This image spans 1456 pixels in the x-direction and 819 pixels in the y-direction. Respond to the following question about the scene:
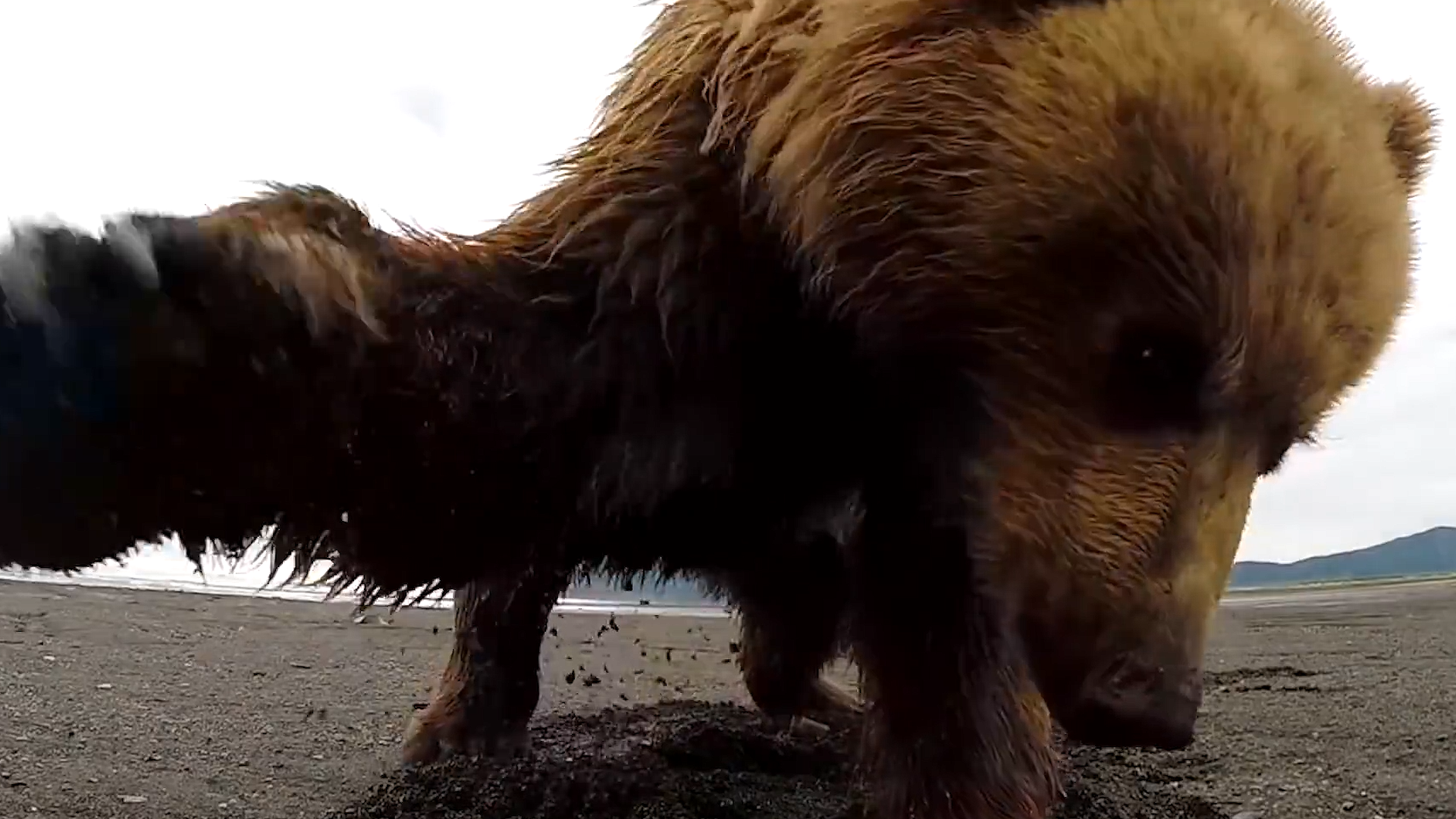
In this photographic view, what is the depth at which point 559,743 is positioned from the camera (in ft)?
7.67

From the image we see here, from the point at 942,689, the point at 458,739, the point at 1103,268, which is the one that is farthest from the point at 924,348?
the point at 458,739

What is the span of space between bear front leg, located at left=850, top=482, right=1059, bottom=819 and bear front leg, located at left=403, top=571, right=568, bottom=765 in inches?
35.4

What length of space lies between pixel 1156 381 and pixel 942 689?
380mm

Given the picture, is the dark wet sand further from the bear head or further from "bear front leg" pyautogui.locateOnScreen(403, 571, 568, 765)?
the bear head

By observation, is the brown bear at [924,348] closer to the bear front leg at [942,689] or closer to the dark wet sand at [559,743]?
the bear front leg at [942,689]

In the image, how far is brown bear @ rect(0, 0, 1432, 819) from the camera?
1303mm

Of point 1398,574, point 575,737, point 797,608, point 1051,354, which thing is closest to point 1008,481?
point 1051,354

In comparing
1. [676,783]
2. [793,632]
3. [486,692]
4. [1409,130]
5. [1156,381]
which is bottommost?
[676,783]

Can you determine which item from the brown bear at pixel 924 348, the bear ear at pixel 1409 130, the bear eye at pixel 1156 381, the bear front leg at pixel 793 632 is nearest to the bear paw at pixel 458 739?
the bear front leg at pixel 793 632

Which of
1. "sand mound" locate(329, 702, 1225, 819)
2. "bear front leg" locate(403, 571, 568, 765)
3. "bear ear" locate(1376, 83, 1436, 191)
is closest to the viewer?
"bear ear" locate(1376, 83, 1436, 191)

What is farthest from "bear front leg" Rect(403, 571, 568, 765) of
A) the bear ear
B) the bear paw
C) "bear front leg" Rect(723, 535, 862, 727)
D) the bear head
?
the bear ear

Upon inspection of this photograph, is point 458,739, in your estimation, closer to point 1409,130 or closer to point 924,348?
point 924,348

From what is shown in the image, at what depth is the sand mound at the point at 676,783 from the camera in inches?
71.1

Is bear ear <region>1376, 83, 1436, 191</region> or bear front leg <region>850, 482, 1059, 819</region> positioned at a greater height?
bear ear <region>1376, 83, 1436, 191</region>
